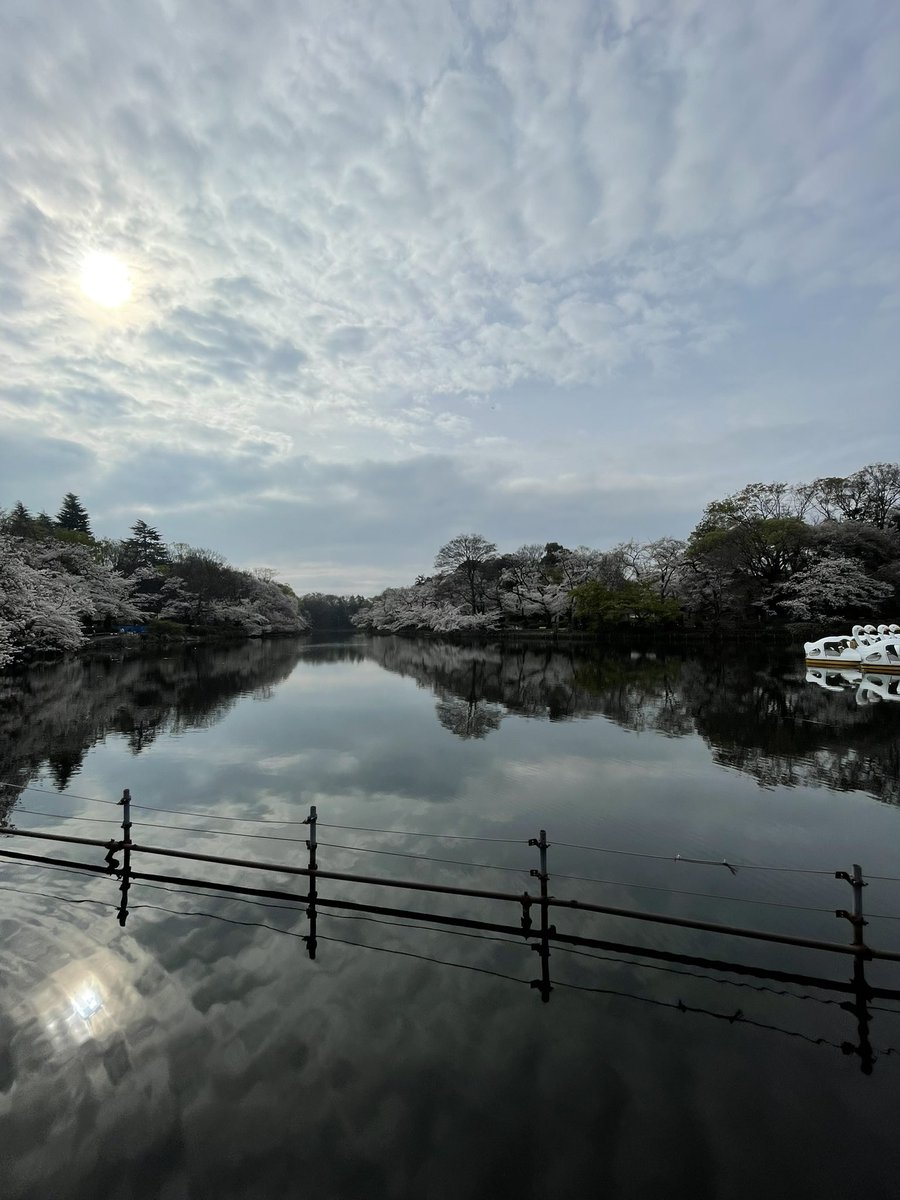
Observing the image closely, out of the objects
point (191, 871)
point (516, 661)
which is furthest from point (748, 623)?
point (191, 871)

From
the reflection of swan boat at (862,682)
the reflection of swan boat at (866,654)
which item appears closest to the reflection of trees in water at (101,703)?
the reflection of swan boat at (862,682)

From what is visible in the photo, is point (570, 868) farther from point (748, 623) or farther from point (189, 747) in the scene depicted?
point (748, 623)

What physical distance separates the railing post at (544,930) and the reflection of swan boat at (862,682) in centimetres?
1659

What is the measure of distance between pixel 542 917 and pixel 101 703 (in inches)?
746

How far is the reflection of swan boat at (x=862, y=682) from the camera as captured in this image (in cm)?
1835

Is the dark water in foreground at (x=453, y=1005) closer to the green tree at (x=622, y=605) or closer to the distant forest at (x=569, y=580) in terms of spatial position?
the distant forest at (x=569, y=580)

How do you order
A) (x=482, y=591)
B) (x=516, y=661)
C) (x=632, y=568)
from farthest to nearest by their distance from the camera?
(x=482, y=591), (x=632, y=568), (x=516, y=661)

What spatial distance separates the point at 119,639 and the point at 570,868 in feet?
144

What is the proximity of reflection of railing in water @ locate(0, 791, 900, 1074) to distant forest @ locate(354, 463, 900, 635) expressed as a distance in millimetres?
39463

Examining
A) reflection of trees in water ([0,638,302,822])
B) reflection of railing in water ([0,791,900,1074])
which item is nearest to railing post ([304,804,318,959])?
reflection of railing in water ([0,791,900,1074])

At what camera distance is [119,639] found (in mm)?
41875

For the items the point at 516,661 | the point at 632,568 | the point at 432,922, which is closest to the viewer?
the point at 432,922

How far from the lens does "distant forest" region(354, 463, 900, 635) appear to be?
39250 mm

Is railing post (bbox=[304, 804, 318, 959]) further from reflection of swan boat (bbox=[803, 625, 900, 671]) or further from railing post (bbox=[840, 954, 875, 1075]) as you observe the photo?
reflection of swan boat (bbox=[803, 625, 900, 671])
